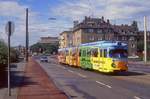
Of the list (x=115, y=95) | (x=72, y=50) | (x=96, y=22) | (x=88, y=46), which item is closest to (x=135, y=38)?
→ (x=96, y=22)

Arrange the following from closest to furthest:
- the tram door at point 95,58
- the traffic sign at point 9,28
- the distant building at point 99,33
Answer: the traffic sign at point 9,28, the tram door at point 95,58, the distant building at point 99,33

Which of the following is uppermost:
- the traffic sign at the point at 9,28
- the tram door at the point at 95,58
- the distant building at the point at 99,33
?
the distant building at the point at 99,33

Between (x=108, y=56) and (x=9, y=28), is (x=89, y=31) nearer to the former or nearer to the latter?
(x=108, y=56)

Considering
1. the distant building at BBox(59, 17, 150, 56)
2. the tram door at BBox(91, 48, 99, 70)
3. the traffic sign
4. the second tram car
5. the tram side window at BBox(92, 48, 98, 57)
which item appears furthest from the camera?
the distant building at BBox(59, 17, 150, 56)

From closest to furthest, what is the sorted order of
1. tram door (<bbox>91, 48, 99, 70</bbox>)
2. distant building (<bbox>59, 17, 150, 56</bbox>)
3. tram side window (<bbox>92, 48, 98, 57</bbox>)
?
tram door (<bbox>91, 48, 99, 70</bbox>) < tram side window (<bbox>92, 48, 98, 57</bbox>) < distant building (<bbox>59, 17, 150, 56</bbox>)

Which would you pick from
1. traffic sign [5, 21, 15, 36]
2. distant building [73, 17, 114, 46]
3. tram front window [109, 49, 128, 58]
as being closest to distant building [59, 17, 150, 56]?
distant building [73, 17, 114, 46]

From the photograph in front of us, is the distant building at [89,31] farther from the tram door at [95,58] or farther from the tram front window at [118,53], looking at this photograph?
the tram front window at [118,53]

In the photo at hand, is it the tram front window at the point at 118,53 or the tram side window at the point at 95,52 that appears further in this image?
the tram side window at the point at 95,52

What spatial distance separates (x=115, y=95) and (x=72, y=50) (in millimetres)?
40182

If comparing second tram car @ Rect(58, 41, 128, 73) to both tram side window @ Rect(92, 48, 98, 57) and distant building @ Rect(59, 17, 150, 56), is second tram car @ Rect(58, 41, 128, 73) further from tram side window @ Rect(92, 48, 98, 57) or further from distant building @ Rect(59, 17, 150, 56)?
distant building @ Rect(59, 17, 150, 56)

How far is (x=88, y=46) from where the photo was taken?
46344 mm

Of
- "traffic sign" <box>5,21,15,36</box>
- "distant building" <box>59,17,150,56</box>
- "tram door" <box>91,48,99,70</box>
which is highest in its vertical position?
"distant building" <box>59,17,150,56</box>

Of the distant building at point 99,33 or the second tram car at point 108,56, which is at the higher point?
the distant building at point 99,33

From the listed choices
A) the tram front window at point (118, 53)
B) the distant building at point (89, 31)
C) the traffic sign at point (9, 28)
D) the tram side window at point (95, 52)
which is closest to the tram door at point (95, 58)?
the tram side window at point (95, 52)
